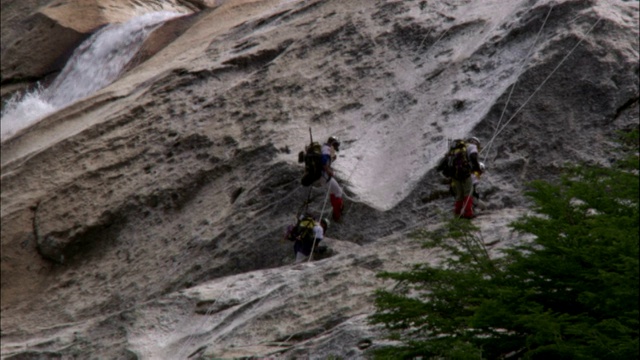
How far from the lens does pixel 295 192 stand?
747 inches

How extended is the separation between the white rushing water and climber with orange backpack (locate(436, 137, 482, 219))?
17126mm

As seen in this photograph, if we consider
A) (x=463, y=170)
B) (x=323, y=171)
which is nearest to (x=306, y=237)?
(x=323, y=171)

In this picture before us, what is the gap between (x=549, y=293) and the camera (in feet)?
35.2

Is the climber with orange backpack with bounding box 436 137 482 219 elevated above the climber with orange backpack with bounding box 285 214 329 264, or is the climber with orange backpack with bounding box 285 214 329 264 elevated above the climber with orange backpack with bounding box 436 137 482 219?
the climber with orange backpack with bounding box 436 137 482 219

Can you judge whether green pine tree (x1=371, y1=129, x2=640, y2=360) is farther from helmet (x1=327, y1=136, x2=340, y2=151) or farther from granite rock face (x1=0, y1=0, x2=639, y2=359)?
helmet (x1=327, y1=136, x2=340, y2=151)

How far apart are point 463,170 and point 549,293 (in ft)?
18.0

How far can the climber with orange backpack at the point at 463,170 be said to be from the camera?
16062 millimetres

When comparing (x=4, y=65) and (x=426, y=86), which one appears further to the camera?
→ (x=4, y=65)

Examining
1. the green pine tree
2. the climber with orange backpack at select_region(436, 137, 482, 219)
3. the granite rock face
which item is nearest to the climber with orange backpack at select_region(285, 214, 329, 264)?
the granite rock face

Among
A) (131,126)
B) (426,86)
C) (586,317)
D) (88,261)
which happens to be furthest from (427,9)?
(586,317)

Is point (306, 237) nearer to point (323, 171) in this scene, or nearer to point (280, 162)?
point (323, 171)

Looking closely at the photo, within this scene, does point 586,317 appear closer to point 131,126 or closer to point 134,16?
point 131,126

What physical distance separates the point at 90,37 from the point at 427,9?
49.5 ft

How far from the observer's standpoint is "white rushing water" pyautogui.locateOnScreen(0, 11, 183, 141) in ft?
104
